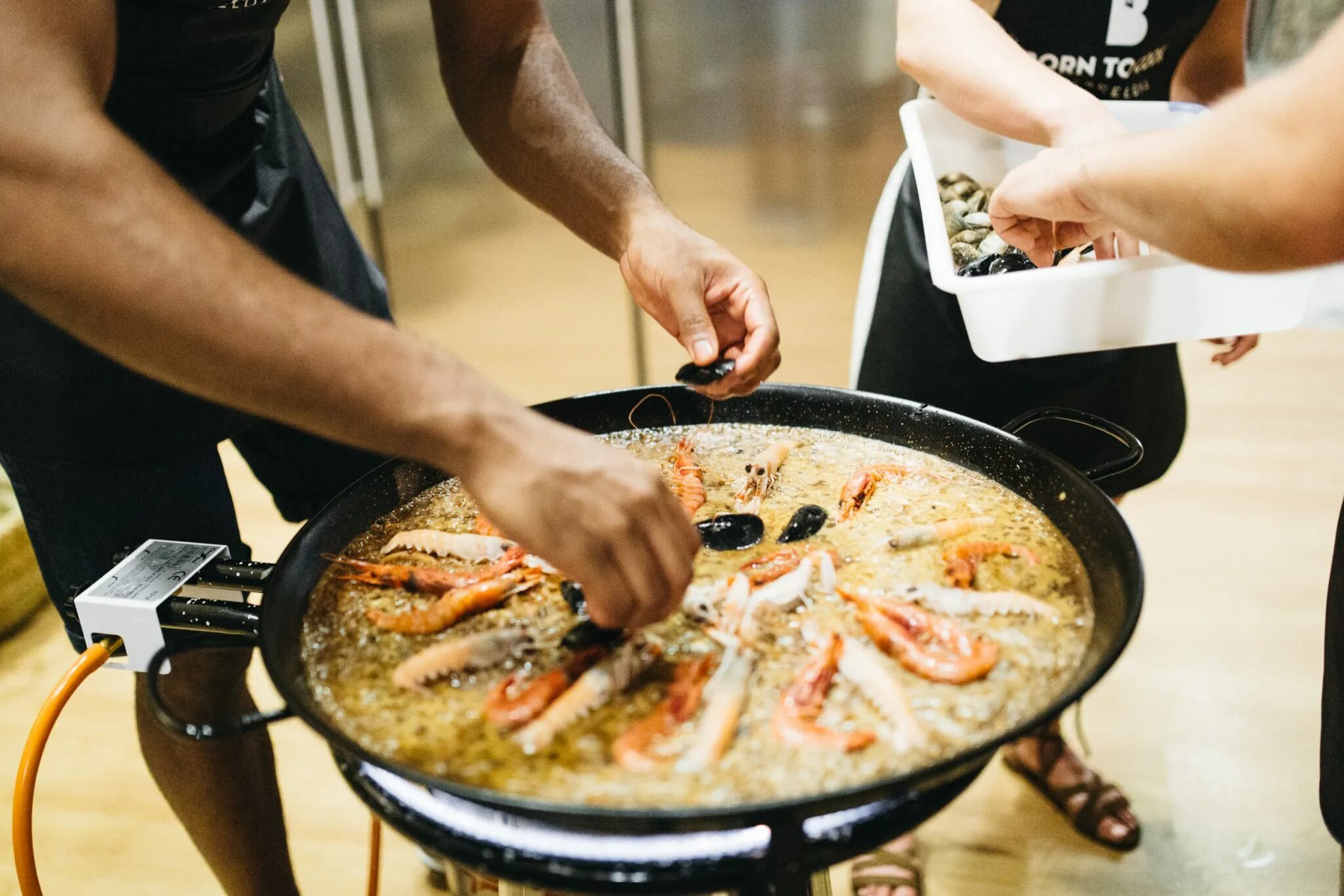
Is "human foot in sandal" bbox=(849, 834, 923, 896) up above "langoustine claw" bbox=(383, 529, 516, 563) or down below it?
below

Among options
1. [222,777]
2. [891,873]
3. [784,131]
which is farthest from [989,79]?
[784,131]

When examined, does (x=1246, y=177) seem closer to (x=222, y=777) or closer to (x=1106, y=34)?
(x=1106, y=34)

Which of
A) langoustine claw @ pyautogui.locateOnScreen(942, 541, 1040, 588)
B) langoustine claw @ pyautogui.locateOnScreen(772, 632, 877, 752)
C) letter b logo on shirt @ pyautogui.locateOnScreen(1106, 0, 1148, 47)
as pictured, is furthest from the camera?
letter b logo on shirt @ pyautogui.locateOnScreen(1106, 0, 1148, 47)

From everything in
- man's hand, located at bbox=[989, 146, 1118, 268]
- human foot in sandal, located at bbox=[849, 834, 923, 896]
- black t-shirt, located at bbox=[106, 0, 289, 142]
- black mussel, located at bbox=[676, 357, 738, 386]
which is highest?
black t-shirt, located at bbox=[106, 0, 289, 142]

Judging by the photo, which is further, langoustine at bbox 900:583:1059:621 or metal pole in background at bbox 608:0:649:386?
metal pole in background at bbox 608:0:649:386

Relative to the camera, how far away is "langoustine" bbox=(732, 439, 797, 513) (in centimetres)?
124

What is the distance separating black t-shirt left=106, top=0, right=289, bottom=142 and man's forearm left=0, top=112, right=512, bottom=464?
0.36 m

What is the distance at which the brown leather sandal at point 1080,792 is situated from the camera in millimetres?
1857

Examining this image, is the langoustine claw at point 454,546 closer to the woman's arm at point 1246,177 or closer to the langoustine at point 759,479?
the langoustine at point 759,479

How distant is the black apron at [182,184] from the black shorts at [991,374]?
2.84ft

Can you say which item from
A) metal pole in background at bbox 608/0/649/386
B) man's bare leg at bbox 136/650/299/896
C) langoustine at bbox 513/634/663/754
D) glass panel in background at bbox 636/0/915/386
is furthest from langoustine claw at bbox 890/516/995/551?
glass panel in background at bbox 636/0/915/386

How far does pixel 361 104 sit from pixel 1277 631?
2.79 m

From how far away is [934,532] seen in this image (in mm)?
1154

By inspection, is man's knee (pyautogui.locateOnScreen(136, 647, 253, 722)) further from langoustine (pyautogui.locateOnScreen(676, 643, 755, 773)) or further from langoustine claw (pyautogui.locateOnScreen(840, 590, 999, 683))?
langoustine claw (pyautogui.locateOnScreen(840, 590, 999, 683))
